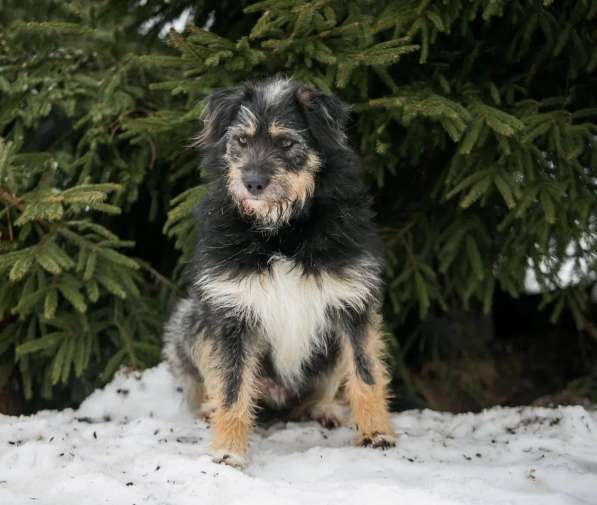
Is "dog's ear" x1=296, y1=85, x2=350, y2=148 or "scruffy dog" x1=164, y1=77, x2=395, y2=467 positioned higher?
"dog's ear" x1=296, y1=85, x2=350, y2=148

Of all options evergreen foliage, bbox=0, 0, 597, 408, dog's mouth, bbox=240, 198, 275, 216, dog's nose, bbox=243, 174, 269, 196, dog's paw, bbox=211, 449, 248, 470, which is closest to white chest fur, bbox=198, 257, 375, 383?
dog's mouth, bbox=240, 198, 275, 216

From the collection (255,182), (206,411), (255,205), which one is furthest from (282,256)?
(206,411)

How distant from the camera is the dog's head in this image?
3729 mm

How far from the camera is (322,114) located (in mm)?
3877

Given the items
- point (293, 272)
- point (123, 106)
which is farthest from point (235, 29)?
point (293, 272)

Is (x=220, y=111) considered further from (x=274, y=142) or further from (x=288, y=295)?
(x=288, y=295)

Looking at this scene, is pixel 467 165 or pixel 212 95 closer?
pixel 212 95

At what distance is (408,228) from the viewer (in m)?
5.69

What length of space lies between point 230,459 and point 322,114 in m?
1.97

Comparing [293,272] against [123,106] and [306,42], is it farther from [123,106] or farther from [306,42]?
[123,106]

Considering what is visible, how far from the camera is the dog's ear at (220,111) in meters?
3.99

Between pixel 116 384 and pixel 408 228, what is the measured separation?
8.47 ft

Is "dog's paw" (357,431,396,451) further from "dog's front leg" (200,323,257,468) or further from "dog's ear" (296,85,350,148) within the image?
"dog's ear" (296,85,350,148)

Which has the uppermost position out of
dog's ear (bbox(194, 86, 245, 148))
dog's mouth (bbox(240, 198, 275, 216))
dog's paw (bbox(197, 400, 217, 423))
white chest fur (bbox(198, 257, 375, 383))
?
dog's ear (bbox(194, 86, 245, 148))
